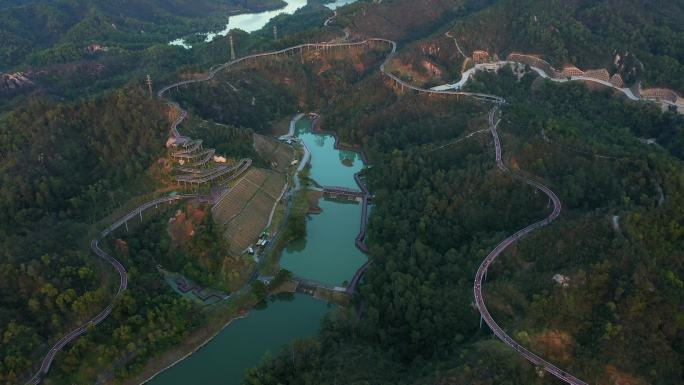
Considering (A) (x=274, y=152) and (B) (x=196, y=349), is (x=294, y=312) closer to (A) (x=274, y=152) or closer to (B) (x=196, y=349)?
(B) (x=196, y=349)

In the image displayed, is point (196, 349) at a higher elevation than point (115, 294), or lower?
lower

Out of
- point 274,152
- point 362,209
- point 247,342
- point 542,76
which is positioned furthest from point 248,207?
point 542,76

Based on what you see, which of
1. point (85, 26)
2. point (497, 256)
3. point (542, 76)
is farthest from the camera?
point (85, 26)

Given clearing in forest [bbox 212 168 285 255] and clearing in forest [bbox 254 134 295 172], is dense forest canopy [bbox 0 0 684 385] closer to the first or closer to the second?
clearing in forest [bbox 212 168 285 255]

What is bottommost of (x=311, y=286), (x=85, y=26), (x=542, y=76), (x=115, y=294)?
(x=311, y=286)

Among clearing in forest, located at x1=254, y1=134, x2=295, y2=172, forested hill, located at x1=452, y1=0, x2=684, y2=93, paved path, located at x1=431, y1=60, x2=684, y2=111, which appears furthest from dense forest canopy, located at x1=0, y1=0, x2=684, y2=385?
clearing in forest, located at x1=254, y1=134, x2=295, y2=172

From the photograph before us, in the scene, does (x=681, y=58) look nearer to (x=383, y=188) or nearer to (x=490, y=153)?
(x=490, y=153)
